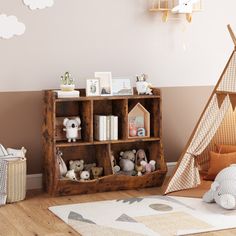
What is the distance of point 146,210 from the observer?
4137 millimetres

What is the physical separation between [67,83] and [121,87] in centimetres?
46

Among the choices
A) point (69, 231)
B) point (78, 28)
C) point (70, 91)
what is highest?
point (78, 28)

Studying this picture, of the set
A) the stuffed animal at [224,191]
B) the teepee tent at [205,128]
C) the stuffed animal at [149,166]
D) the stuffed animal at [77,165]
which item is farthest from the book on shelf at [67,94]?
the stuffed animal at [224,191]

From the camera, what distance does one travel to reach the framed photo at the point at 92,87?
15.3ft

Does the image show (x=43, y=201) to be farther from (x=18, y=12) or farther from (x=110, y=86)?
(x=18, y=12)

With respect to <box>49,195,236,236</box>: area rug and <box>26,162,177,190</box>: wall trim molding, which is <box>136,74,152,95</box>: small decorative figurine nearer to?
<box>49,195,236,236</box>: area rug

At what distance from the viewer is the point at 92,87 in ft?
15.4

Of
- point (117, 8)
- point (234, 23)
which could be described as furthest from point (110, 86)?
point (234, 23)

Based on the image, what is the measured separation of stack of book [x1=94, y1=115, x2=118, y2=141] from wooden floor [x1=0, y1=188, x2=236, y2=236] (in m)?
0.44

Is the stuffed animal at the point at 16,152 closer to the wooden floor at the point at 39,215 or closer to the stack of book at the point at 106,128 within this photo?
the wooden floor at the point at 39,215

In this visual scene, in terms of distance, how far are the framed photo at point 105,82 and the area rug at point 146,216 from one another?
860mm

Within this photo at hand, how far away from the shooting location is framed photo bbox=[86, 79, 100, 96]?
4.68 m

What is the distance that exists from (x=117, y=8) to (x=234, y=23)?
114cm

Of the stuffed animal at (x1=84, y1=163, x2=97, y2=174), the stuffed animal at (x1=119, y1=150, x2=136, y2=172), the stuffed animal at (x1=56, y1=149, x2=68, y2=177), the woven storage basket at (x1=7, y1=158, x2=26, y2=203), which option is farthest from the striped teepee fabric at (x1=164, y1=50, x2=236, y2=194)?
the woven storage basket at (x1=7, y1=158, x2=26, y2=203)
